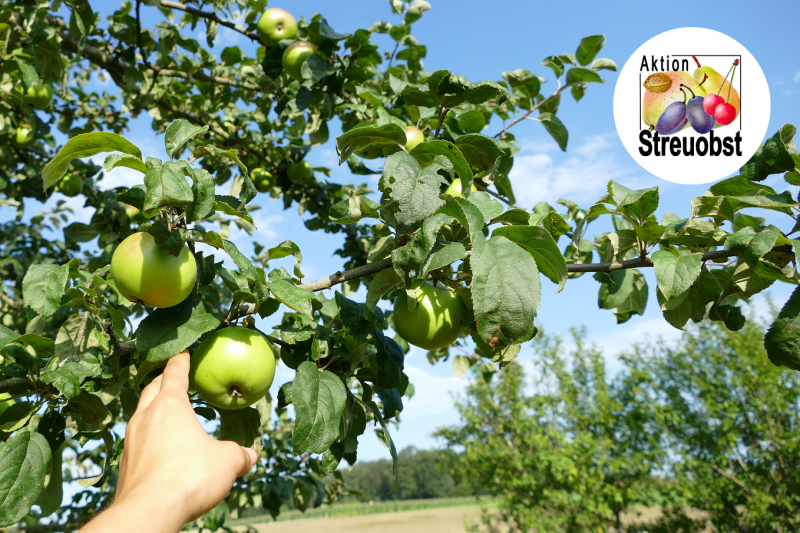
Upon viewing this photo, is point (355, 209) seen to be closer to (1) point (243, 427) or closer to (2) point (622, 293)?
(1) point (243, 427)

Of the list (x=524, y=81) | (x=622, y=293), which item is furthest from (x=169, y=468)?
(x=524, y=81)

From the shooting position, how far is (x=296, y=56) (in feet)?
8.64

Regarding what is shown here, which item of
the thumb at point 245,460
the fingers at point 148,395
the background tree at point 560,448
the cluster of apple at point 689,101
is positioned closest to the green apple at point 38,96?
the fingers at point 148,395

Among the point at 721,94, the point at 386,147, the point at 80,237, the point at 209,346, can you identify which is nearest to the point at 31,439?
the point at 209,346

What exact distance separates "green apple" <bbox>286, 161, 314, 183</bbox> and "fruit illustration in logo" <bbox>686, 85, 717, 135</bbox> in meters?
2.23

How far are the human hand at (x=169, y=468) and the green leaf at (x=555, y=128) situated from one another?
1589 millimetres

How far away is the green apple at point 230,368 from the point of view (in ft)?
Answer: 3.69

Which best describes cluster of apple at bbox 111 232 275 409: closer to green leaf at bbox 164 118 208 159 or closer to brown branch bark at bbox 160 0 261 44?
green leaf at bbox 164 118 208 159

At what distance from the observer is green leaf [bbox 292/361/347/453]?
1.09m

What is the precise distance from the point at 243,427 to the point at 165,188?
0.73 metres

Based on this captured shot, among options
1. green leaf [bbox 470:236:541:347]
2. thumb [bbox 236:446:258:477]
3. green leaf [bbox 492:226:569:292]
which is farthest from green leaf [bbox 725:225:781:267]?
thumb [bbox 236:446:258:477]

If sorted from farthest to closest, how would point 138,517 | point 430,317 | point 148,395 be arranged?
1. point 430,317
2. point 148,395
3. point 138,517

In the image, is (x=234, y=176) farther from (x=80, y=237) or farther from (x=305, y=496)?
(x=305, y=496)

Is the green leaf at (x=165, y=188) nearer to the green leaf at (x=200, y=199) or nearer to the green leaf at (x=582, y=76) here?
the green leaf at (x=200, y=199)
